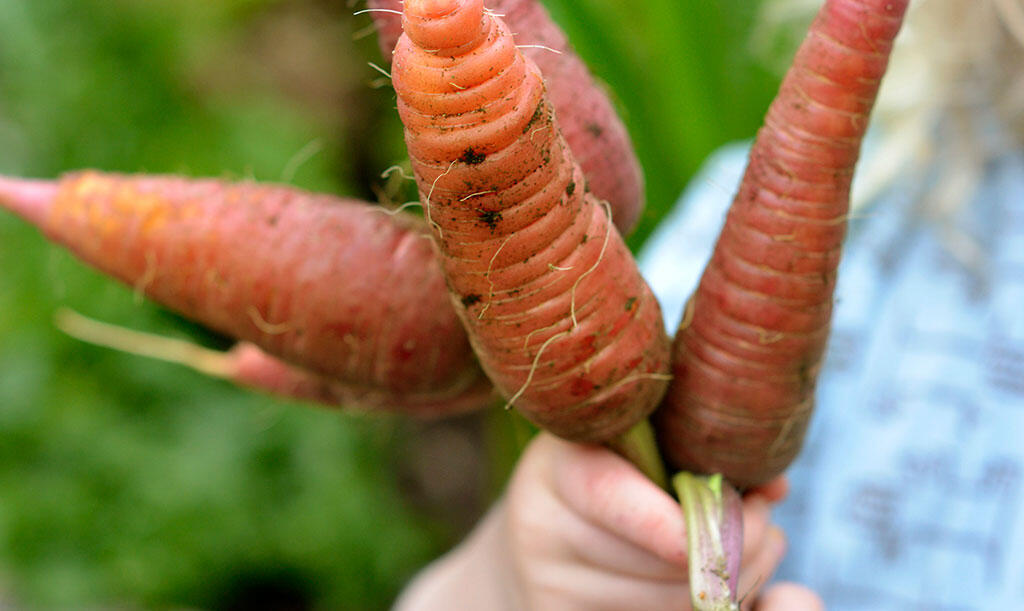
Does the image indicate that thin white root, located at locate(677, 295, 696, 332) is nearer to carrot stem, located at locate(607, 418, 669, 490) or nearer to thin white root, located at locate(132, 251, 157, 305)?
carrot stem, located at locate(607, 418, 669, 490)

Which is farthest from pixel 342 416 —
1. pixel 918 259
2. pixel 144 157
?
pixel 918 259

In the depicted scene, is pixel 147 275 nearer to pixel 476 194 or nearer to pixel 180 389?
pixel 476 194

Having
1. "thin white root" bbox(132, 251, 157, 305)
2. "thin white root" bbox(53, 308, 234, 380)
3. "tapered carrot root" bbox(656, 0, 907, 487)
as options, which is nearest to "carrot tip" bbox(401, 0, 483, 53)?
"tapered carrot root" bbox(656, 0, 907, 487)

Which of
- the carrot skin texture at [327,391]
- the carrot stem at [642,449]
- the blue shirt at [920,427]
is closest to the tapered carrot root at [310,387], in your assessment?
the carrot skin texture at [327,391]

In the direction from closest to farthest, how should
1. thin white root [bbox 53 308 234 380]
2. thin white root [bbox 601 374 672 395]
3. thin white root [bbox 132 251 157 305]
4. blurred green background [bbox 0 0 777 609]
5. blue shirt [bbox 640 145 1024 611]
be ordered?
thin white root [bbox 601 374 672 395] < thin white root [bbox 132 251 157 305] < blue shirt [bbox 640 145 1024 611] < blurred green background [bbox 0 0 777 609] < thin white root [bbox 53 308 234 380]

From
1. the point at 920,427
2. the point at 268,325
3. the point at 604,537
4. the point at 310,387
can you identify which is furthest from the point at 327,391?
the point at 920,427

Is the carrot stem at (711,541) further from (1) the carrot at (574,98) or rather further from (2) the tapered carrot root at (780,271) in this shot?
(1) the carrot at (574,98)
